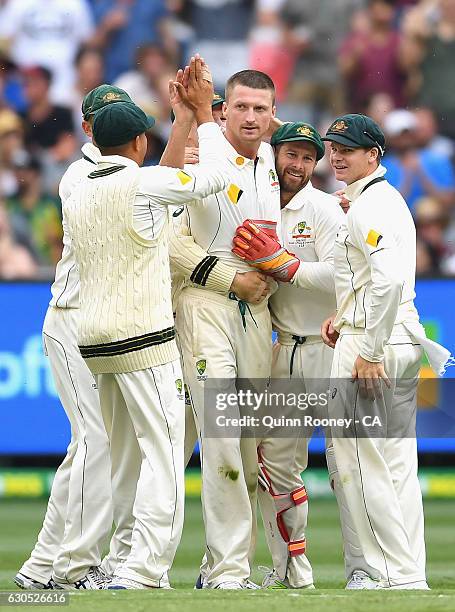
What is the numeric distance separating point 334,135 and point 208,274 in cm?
93

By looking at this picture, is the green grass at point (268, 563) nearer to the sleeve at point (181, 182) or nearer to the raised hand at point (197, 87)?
the sleeve at point (181, 182)

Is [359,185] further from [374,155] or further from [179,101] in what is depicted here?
[179,101]

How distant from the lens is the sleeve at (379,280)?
18.5ft

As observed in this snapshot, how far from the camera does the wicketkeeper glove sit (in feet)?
20.7

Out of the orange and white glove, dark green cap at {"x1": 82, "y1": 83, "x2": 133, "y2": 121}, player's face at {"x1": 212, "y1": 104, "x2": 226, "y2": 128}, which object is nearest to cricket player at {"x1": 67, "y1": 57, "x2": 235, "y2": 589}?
dark green cap at {"x1": 82, "y1": 83, "x2": 133, "y2": 121}

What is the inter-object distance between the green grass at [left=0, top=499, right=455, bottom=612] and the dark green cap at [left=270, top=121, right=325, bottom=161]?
2.32 metres

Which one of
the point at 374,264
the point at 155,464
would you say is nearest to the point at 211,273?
the point at 374,264

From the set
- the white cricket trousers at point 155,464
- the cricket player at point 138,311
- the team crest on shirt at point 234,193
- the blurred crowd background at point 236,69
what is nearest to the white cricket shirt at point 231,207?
the team crest on shirt at point 234,193

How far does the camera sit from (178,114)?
618 centimetres

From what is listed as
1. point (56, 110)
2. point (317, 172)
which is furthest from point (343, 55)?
point (56, 110)

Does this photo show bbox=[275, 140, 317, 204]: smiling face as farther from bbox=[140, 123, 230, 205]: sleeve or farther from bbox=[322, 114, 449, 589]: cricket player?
bbox=[140, 123, 230, 205]: sleeve

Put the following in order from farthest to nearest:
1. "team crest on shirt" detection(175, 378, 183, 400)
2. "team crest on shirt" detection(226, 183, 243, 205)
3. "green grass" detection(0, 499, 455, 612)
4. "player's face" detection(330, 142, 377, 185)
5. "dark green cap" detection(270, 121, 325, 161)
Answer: "dark green cap" detection(270, 121, 325, 161) → "team crest on shirt" detection(226, 183, 243, 205) → "player's face" detection(330, 142, 377, 185) → "team crest on shirt" detection(175, 378, 183, 400) → "green grass" detection(0, 499, 455, 612)

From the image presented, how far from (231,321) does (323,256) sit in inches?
26.0

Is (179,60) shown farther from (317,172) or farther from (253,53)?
(317,172)
